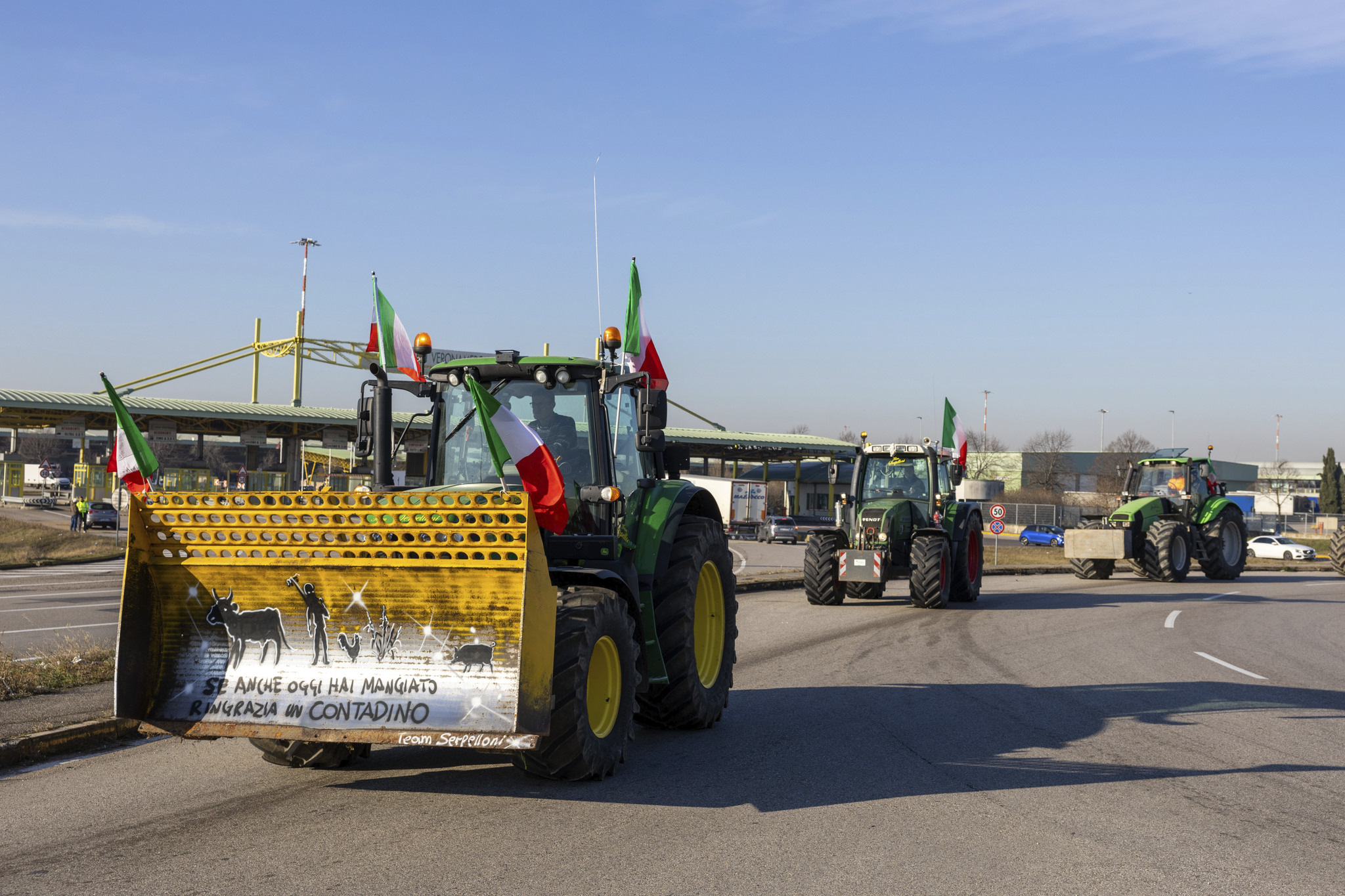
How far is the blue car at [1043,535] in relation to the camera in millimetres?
58406

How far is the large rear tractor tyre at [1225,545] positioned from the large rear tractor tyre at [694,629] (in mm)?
23513

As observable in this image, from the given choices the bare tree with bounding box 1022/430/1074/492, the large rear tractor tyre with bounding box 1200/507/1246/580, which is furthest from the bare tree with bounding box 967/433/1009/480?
the large rear tractor tyre with bounding box 1200/507/1246/580

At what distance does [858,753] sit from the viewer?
7910mm

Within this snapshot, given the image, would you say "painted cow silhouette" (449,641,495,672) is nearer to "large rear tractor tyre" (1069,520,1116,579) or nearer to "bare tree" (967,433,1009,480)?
"large rear tractor tyre" (1069,520,1116,579)

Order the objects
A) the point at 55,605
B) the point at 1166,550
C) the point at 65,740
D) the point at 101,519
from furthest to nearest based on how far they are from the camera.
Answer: the point at 101,519, the point at 1166,550, the point at 55,605, the point at 65,740

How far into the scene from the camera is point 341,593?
21.0ft

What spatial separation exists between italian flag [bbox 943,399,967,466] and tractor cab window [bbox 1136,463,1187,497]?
1053cm

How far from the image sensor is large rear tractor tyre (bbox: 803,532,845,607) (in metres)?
20.1

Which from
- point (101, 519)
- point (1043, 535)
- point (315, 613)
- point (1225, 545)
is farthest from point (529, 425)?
point (1043, 535)

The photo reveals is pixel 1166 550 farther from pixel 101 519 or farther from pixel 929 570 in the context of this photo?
pixel 101 519

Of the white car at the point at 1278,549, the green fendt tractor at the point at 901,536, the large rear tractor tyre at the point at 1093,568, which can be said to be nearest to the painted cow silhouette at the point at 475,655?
the green fendt tractor at the point at 901,536

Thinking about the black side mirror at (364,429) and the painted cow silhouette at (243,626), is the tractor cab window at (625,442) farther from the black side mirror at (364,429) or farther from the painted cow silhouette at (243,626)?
the painted cow silhouette at (243,626)

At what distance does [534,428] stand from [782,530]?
48.0 meters

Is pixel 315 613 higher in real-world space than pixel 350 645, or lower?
higher
